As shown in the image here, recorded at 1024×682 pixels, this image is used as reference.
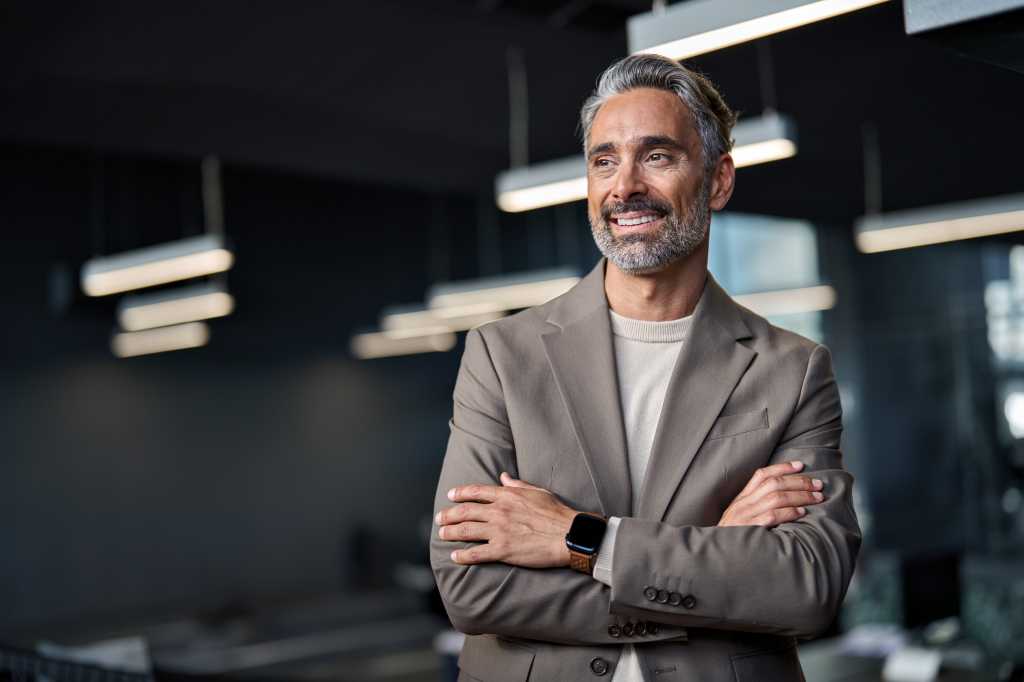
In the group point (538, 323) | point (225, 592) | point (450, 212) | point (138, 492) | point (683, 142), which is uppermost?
point (450, 212)

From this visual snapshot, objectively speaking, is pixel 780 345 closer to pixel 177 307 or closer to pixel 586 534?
pixel 586 534

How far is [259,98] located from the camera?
23.0ft

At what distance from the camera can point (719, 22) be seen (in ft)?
11.3

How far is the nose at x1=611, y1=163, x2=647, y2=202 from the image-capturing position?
183 cm

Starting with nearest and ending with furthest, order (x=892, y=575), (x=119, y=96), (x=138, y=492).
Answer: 1. (x=119, y=96)
2. (x=892, y=575)
3. (x=138, y=492)

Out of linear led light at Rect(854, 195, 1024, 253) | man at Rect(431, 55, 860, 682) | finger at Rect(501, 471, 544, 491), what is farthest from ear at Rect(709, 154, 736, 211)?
linear led light at Rect(854, 195, 1024, 253)

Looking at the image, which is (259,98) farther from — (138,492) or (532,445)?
(138,492)

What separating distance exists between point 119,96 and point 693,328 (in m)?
5.55

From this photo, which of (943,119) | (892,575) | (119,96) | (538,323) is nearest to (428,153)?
(119,96)

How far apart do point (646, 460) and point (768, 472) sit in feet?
0.67

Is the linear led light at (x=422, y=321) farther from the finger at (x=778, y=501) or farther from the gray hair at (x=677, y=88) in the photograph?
the finger at (x=778, y=501)

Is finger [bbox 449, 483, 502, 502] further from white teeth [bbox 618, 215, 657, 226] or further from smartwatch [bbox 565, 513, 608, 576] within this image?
white teeth [bbox 618, 215, 657, 226]

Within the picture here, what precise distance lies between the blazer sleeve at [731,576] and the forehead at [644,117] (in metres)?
0.65

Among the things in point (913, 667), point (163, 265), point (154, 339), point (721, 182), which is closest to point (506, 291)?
point (163, 265)
